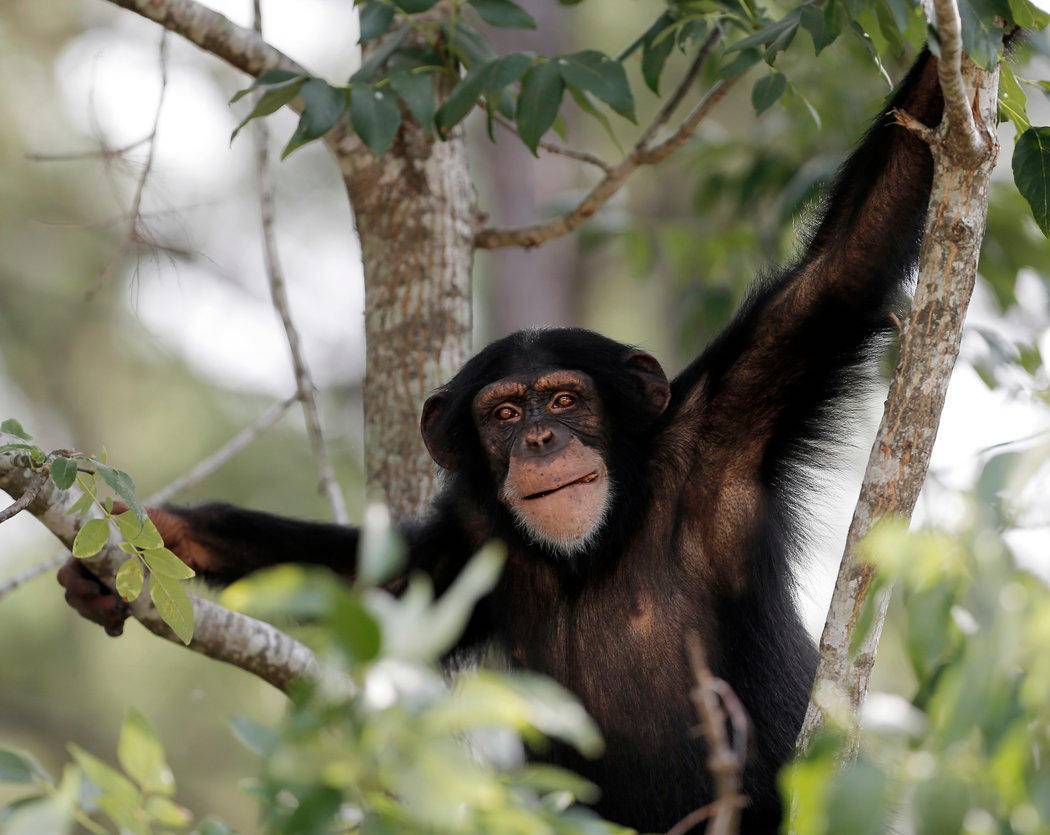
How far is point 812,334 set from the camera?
15.6 ft

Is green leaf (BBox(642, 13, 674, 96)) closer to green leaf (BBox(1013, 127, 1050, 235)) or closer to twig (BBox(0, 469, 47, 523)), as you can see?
green leaf (BBox(1013, 127, 1050, 235))

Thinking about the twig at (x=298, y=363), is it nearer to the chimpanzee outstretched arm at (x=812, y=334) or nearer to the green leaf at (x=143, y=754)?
the chimpanzee outstretched arm at (x=812, y=334)

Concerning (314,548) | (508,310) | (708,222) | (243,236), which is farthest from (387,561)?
(243,236)

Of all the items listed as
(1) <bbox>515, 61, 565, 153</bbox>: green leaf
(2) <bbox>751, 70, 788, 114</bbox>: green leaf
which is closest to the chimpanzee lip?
(1) <bbox>515, 61, 565, 153</bbox>: green leaf

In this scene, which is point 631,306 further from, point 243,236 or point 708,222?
point 708,222

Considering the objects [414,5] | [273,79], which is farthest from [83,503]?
[414,5]

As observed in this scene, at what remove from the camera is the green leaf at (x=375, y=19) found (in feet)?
16.5

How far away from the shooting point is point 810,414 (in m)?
4.91

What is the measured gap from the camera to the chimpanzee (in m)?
4.80

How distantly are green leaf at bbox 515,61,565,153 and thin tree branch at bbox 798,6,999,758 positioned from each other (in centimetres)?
149

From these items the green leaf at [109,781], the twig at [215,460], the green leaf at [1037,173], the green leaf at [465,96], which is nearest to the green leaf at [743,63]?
the green leaf at [465,96]

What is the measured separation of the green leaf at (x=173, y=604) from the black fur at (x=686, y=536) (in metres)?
1.74

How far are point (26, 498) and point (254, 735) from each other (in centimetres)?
251

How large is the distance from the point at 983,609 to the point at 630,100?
11.3 feet
